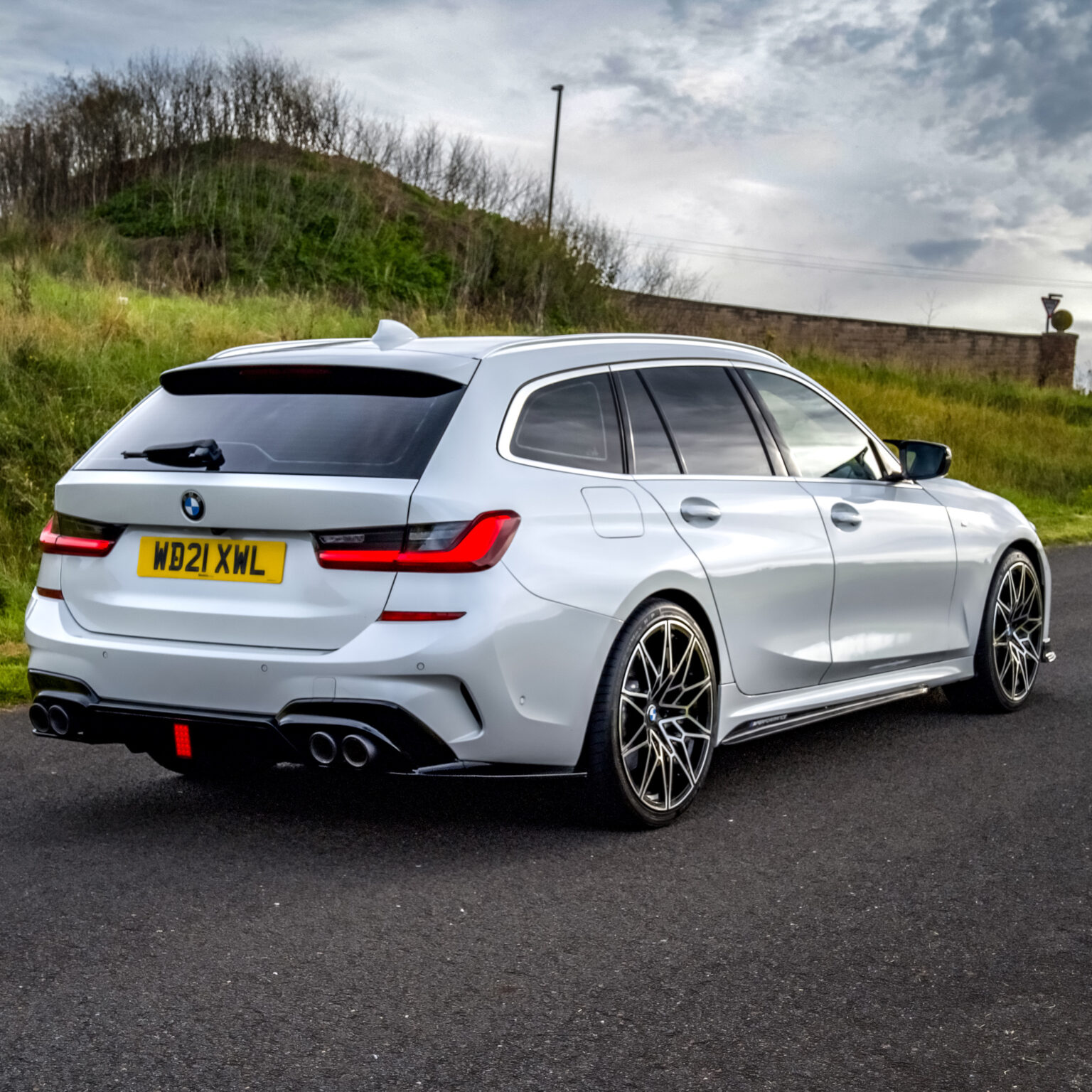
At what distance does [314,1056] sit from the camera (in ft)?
10.3

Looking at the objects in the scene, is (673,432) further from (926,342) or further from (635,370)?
(926,342)

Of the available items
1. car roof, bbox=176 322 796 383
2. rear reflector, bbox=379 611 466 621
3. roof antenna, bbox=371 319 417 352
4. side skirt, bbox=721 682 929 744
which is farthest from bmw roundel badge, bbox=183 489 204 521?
side skirt, bbox=721 682 929 744

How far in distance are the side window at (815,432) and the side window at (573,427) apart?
3.36ft

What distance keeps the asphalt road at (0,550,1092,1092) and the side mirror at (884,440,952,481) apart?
1.31 m

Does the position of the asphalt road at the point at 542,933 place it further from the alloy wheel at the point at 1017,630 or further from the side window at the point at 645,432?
the side window at the point at 645,432

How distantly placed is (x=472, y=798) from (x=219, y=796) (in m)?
0.96

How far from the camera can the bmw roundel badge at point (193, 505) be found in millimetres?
4551

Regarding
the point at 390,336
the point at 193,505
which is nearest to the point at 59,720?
the point at 193,505

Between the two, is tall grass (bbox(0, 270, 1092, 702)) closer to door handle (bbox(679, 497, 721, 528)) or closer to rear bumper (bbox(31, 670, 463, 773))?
rear bumper (bbox(31, 670, 463, 773))

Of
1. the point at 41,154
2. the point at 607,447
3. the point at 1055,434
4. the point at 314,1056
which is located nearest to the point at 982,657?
the point at 607,447

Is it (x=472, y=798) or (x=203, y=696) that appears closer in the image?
(x=203, y=696)

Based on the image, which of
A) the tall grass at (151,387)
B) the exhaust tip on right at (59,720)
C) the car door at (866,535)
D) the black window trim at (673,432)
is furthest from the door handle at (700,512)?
the tall grass at (151,387)

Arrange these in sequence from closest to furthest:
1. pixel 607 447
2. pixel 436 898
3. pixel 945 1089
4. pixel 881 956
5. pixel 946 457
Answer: pixel 945 1089
pixel 881 956
pixel 436 898
pixel 607 447
pixel 946 457

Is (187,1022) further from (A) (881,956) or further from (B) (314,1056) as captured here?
(A) (881,956)
